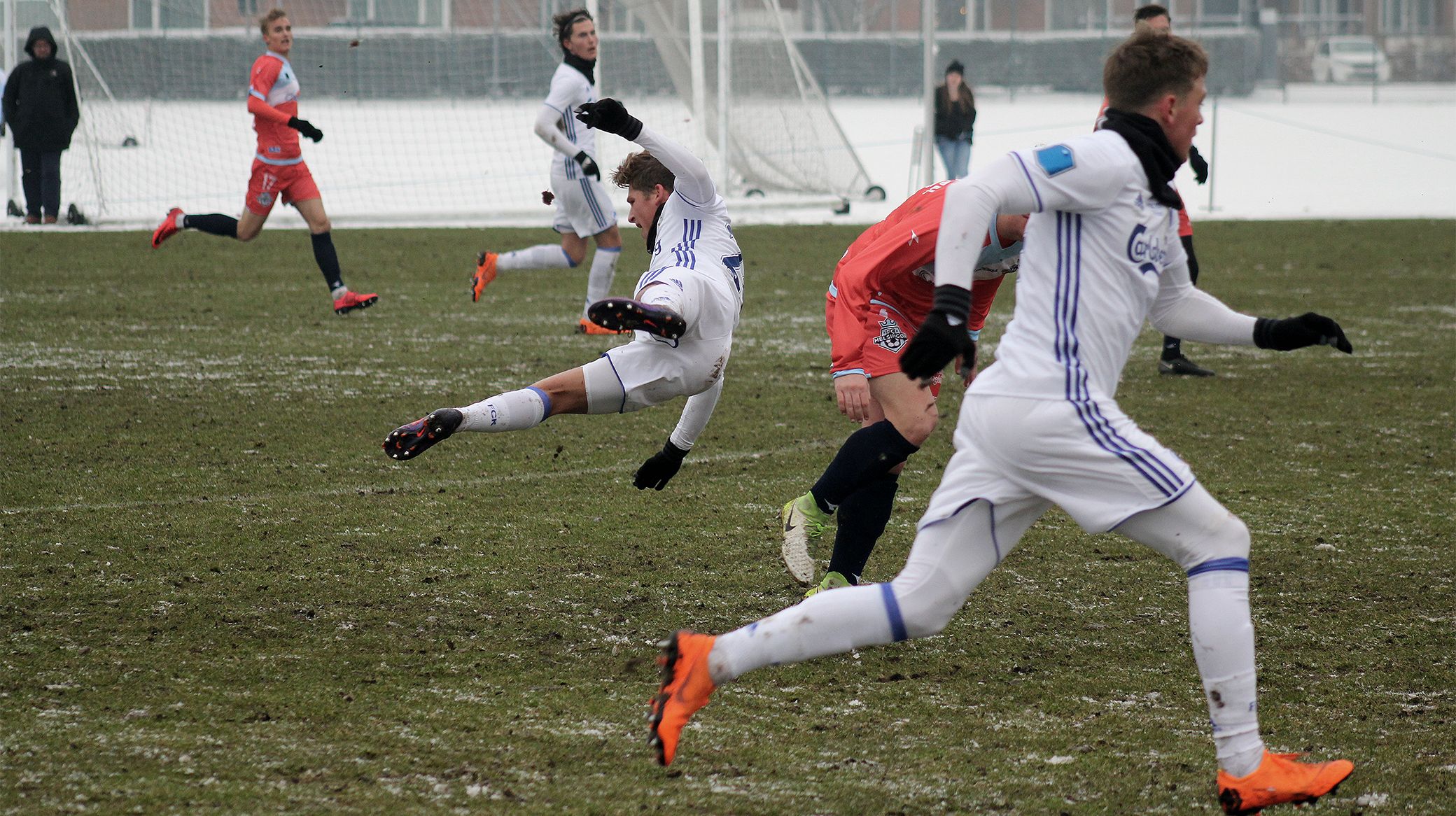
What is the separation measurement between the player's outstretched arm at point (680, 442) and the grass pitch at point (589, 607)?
23 cm

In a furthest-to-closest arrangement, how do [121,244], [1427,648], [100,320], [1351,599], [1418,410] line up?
[121,244], [100,320], [1418,410], [1351,599], [1427,648]

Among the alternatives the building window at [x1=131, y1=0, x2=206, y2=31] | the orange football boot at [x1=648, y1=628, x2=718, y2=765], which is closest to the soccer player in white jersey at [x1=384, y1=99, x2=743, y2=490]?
the orange football boot at [x1=648, y1=628, x2=718, y2=765]

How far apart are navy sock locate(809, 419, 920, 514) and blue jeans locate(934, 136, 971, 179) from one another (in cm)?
1472

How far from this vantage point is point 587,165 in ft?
32.8

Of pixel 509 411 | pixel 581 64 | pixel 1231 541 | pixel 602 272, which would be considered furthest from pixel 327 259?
pixel 1231 541

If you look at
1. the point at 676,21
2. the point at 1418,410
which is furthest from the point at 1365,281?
the point at 676,21

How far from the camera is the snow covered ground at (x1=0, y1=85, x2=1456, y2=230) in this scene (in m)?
18.1

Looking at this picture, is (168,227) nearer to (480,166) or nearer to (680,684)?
(680,684)

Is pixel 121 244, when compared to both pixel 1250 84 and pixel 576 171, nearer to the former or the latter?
pixel 576 171

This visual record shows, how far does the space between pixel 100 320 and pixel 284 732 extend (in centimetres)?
785

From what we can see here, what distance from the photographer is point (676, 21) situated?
1881 centimetres

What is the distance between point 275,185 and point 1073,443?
29.5ft

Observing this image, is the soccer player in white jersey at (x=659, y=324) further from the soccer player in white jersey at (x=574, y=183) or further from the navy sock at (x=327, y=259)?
the navy sock at (x=327, y=259)

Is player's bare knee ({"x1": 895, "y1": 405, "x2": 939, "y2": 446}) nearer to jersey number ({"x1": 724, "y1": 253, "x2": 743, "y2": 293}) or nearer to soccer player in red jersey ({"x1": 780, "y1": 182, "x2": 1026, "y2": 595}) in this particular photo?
soccer player in red jersey ({"x1": 780, "y1": 182, "x2": 1026, "y2": 595})
